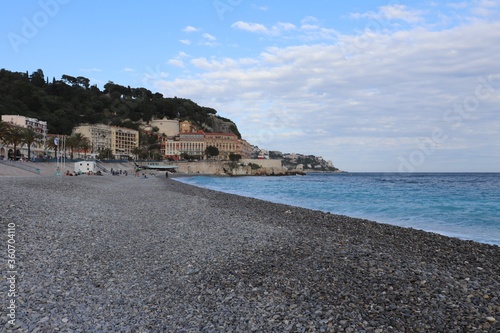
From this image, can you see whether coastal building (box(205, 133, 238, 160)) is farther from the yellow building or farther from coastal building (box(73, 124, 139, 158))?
coastal building (box(73, 124, 139, 158))

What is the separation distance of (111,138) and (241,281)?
163261 mm

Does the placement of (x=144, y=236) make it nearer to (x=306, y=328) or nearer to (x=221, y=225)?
(x=221, y=225)

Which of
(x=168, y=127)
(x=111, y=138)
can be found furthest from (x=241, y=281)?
(x=168, y=127)

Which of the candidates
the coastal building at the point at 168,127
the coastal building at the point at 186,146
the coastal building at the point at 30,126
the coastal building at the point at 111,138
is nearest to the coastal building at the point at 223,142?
the coastal building at the point at 186,146

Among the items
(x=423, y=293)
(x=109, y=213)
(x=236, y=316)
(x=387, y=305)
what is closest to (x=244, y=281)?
(x=236, y=316)

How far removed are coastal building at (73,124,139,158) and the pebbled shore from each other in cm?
14030

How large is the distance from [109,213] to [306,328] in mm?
12582

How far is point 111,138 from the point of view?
522ft

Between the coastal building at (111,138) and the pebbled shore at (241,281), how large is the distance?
140300 mm

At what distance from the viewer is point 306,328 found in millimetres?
4879

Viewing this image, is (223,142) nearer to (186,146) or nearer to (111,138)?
(186,146)

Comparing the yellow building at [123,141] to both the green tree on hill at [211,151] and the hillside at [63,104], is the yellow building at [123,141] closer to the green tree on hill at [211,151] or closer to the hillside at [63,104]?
the hillside at [63,104]

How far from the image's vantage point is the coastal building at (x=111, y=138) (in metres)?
148

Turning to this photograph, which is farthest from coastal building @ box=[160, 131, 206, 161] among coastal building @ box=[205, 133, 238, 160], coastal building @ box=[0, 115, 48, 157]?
coastal building @ box=[0, 115, 48, 157]
